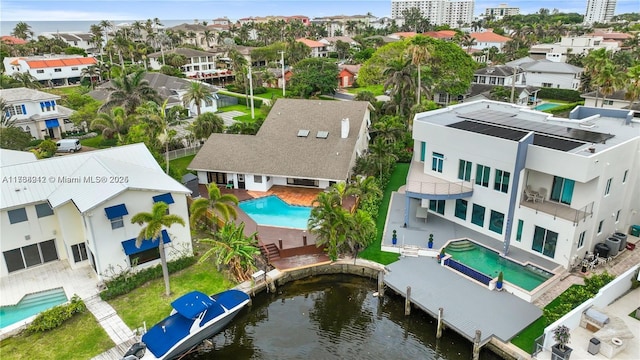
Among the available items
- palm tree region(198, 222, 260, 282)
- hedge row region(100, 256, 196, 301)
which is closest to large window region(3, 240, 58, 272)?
hedge row region(100, 256, 196, 301)

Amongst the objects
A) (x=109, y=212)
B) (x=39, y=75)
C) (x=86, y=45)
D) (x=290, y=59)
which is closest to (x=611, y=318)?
(x=109, y=212)

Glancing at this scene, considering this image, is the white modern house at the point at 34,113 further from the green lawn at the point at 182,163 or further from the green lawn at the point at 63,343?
the green lawn at the point at 63,343

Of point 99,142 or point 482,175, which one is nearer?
point 482,175

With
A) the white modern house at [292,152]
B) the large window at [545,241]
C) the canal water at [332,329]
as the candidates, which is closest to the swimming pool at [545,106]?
the white modern house at [292,152]

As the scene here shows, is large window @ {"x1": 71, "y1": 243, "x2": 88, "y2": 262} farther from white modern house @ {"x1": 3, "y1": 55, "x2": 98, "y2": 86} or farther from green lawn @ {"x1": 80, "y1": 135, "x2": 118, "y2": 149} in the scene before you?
white modern house @ {"x1": 3, "y1": 55, "x2": 98, "y2": 86}

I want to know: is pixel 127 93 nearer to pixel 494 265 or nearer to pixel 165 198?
pixel 165 198

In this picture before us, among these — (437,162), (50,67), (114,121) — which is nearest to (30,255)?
(114,121)

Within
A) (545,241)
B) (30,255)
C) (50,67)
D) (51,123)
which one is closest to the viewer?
(545,241)
